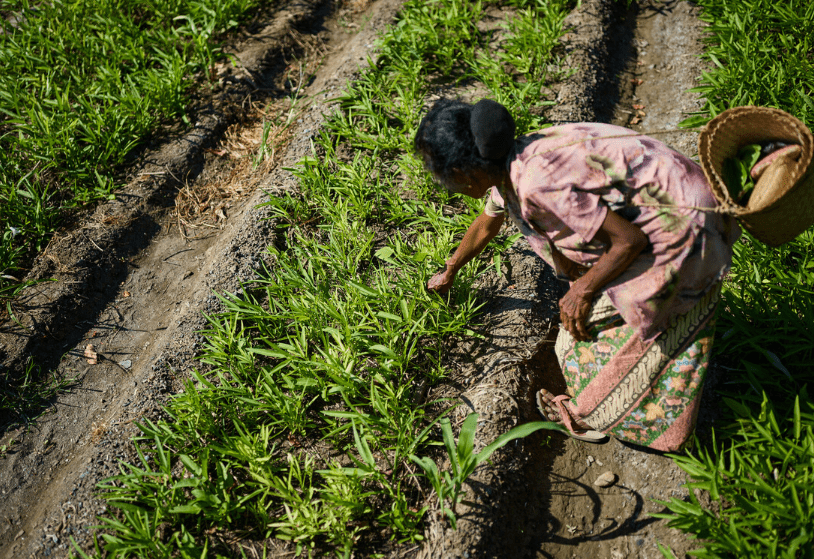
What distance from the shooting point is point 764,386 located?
228 centimetres

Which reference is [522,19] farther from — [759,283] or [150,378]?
[150,378]

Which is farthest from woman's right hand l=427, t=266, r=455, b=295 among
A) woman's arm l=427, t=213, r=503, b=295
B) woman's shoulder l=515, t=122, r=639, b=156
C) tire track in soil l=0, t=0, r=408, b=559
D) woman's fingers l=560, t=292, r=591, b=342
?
tire track in soil l=0, t=0, r=408, b=559

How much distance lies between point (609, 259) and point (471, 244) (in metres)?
0.67

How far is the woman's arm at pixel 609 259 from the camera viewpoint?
170 centimetres

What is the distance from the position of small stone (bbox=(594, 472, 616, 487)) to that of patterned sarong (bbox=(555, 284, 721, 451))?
0.65 ft

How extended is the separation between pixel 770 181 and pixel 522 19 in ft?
9.15

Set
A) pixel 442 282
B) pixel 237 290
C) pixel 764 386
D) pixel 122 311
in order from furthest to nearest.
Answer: pixel 122 311 < pixel 237 290 < pixel 442 282 < pixel 764 386

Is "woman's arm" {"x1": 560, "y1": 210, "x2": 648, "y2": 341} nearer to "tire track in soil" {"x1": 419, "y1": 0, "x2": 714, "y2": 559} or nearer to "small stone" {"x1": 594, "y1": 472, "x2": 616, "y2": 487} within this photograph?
"tire track in soil" {"x1": 419, "y1": 0, "x2": 714, "y2": 559}

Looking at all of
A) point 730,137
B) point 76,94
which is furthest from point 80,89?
point 730,137

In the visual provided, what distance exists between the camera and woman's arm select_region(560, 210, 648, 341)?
5.57 ft

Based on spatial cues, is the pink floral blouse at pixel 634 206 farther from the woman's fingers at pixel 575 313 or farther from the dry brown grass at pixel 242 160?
the dry brown grass at pixel 242 160

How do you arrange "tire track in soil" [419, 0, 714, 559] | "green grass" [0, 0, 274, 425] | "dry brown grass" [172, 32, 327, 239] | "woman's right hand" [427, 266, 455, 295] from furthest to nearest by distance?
"dry brown grass" [172, 32, 327, 239] < "green grass" [0, 0, 274, 425] < "woman's right hand" [427, 266, 455, 295] < "tire track in soil" [419, 0, 714, 559]

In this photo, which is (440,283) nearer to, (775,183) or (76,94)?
(775,183)

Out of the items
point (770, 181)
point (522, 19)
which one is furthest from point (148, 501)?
point (522, 19)
